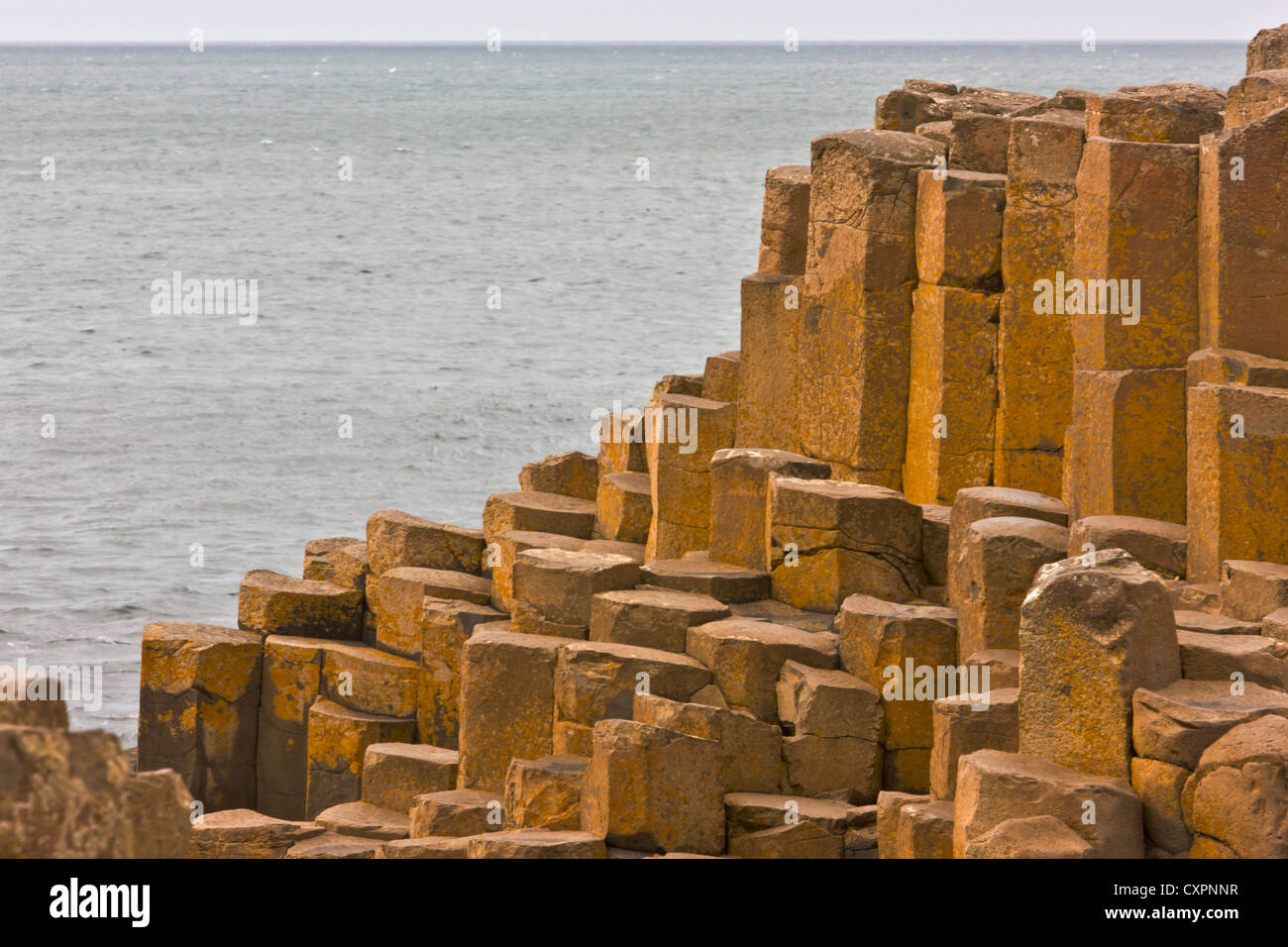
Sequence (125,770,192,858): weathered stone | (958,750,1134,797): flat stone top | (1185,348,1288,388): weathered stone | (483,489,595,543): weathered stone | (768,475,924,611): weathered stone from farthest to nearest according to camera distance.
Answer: (483,489,595,543): weathered stone → (768,475,924,611): weathered stone → (1185,348,1288,388): weathered stone → (958,750,1134,797): flat stone top → (125,770,192,858): weathered stone

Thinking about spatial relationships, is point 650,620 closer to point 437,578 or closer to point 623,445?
point 437,578

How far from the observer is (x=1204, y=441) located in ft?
30.9

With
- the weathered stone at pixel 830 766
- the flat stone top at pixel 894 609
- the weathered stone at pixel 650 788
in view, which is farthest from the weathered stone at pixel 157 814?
the flat stone top at pixel 894 609

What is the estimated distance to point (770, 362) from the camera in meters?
13.0

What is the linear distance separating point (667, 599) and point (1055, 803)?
3.63 m

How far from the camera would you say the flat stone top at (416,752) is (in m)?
11.3

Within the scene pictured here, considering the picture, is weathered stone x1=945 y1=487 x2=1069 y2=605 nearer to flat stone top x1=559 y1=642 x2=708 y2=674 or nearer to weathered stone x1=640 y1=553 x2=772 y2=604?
weathered stone x1=640 y1=553 x2=772 y2=604

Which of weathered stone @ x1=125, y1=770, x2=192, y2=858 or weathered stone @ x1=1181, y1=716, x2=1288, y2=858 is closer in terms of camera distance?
weathered stone @ x1=125, y1=770, x2=192, y2=858

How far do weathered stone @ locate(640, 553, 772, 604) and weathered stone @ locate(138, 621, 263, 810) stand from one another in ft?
12.0

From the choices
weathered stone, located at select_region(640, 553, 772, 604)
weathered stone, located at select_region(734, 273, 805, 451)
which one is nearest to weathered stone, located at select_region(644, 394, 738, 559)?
weathered stone, located at select_region(734, 273, 805, 451)

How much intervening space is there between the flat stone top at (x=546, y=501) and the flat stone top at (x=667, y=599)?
10.4 feet

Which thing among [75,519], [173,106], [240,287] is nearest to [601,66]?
[173,106]

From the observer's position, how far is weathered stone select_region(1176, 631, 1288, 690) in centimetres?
807

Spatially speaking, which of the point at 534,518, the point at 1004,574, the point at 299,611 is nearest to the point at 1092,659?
the point at 1004,574
